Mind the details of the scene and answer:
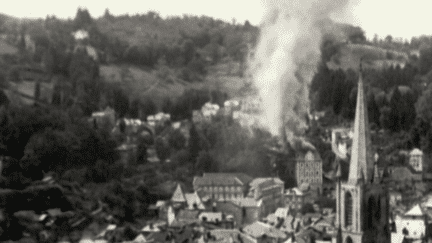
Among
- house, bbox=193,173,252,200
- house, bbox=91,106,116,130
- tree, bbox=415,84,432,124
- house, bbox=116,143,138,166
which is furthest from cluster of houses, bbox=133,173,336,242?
tree, bbox=415,84,432,124

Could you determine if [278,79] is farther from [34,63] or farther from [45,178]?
[45,178]

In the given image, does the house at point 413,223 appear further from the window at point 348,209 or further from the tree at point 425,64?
the tree at point 425,64

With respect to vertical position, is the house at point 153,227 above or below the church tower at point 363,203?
below

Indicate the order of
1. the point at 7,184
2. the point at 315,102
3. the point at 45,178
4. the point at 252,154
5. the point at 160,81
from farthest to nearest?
1. the point at 160,81
2. the point at 315,102
3. the point at 252,154
4. the point at 45,178
5. the point at 7,184

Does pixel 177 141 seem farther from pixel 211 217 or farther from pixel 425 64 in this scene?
pixel 425 64

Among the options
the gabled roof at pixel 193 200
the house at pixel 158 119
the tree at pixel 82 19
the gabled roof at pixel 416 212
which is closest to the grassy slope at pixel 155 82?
the house at pixel 158 119

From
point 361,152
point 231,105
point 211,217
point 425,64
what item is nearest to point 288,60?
point 231,105

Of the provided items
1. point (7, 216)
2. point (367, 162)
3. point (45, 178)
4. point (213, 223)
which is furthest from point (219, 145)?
→ point (7, 216)
